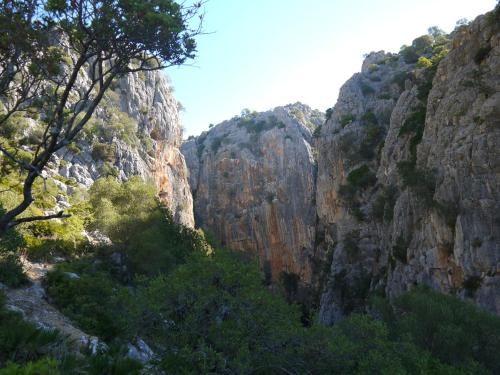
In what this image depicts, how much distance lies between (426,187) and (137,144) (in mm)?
31312

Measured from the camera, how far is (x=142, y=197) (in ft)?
107

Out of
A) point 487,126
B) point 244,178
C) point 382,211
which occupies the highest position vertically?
point 244,178

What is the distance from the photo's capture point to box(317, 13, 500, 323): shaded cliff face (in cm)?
2041

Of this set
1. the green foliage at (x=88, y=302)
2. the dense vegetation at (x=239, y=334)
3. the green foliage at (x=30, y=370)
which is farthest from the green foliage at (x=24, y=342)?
the green foliage at (x=88, y=302)

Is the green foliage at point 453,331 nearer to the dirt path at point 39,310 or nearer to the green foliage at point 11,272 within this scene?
the dirt path at point 39,310

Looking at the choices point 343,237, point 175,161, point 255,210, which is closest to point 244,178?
point 255,210

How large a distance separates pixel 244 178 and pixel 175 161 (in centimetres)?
1189

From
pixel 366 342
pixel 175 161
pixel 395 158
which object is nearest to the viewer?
pixel 366 342

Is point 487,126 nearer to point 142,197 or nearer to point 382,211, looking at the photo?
point 382,211

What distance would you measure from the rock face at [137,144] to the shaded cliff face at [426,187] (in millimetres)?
18658

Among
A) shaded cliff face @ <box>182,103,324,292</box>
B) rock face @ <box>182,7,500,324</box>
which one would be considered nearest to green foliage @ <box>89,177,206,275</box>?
rock face @ <box>182,7,500,324</box>

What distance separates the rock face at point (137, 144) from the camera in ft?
125

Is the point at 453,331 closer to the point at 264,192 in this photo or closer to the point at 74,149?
the point at 74,149

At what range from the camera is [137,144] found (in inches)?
1805
